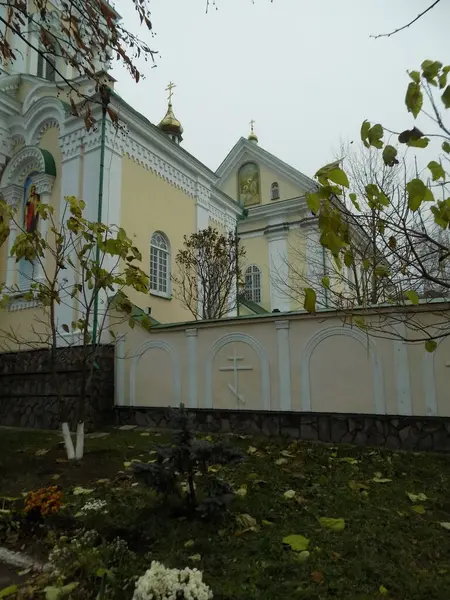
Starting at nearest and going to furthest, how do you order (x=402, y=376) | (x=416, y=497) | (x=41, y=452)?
(x=416, y=497) < (x=402, y=376) < (x=41, y=452)

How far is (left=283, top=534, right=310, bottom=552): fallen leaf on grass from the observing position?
3262 millimetres

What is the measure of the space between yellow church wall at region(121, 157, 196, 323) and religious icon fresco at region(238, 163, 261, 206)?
7278mm

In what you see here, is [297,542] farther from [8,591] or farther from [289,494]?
[8,591]

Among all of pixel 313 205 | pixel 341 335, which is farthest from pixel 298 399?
pixel 313 205

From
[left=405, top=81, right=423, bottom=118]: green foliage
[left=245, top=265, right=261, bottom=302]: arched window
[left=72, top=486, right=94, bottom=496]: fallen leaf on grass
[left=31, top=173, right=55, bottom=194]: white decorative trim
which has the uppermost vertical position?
[left=31, top=173, right=55, bottom=194]: white decorative trim

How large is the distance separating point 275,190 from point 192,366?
14.1 metres

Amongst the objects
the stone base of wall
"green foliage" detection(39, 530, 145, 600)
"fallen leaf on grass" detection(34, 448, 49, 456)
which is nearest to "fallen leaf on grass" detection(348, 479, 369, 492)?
the stone base of wall

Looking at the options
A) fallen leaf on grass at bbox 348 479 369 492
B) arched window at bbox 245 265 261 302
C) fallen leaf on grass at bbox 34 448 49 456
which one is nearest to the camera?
fallen leaf on grass at bbox 348 479 369 492

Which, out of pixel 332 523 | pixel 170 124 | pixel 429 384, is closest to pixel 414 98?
pixel 332 523

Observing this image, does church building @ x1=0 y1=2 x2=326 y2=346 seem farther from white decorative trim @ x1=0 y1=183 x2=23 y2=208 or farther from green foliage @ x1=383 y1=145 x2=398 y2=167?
green foliage @ x1=383 y1=145 x2=398 y2=167

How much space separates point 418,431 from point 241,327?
338 centimetres

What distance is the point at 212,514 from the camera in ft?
12.1

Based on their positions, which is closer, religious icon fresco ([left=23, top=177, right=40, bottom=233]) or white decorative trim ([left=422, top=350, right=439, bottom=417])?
white decorative trim ([left=422, top=350, right=439, bottom=417])

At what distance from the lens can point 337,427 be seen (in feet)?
23.6
